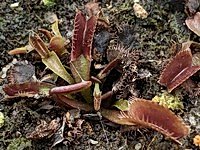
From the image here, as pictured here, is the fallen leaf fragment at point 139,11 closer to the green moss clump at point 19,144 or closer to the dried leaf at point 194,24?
the dried leaf at point 194,24

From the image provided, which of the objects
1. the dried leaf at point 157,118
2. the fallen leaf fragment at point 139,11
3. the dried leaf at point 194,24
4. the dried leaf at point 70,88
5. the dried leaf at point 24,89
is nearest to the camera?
the dried leaf at point 157,118

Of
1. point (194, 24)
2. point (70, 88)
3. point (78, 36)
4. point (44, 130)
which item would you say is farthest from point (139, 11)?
point (44, 130)

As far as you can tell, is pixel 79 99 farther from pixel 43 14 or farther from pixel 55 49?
pixel 43 14

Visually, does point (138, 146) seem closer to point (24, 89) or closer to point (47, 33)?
point (24, 89)

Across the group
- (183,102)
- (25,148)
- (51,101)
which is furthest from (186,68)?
(25,148)

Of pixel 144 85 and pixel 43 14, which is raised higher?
pixel 43 14

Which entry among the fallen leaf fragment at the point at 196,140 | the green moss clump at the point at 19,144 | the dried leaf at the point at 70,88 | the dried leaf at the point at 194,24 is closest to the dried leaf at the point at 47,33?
the dried leaf at the point at 70,88

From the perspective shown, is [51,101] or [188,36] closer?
[51,101]
